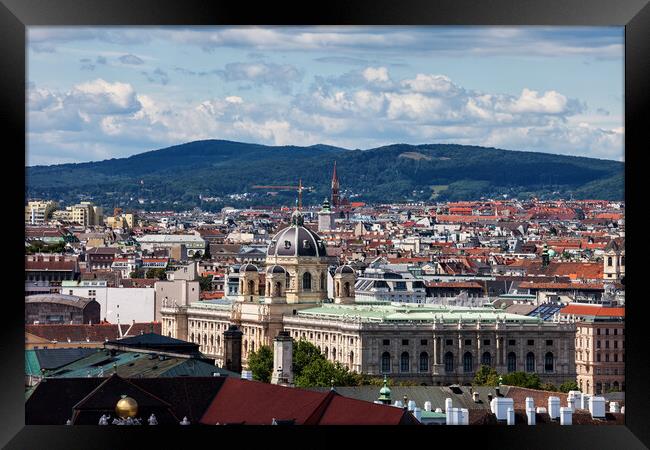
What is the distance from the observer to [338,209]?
14162 cm

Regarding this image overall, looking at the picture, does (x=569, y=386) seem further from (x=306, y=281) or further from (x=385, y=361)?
(x=306, y=281)

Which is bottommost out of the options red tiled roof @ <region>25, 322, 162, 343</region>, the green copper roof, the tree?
the tree

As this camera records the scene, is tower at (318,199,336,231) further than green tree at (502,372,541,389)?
Yes

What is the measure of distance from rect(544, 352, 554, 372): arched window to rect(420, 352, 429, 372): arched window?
2.15 m

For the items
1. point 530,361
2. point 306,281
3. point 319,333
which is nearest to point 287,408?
point 530,361

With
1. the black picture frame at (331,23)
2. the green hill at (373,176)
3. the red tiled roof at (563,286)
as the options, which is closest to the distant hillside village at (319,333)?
the red tiled roof at (563,286)

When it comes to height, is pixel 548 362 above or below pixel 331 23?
below

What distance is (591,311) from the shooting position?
42969mm

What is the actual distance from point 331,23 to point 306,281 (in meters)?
36.0

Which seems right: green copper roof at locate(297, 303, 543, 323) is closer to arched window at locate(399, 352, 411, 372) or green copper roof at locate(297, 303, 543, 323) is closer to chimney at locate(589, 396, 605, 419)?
arched window at locate(399, 352, 411, 372)

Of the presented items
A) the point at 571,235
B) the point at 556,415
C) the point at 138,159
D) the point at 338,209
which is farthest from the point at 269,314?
the point at 138,159

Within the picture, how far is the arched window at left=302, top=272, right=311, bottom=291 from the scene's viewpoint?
44500 mm

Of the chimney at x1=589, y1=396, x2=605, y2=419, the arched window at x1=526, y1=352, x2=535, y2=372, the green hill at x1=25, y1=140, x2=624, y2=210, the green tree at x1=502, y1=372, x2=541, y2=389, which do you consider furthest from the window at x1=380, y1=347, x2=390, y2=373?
the green hill at x1=25, y1=140, x2=624, y2=210

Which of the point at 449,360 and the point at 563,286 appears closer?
the point at 449,360
